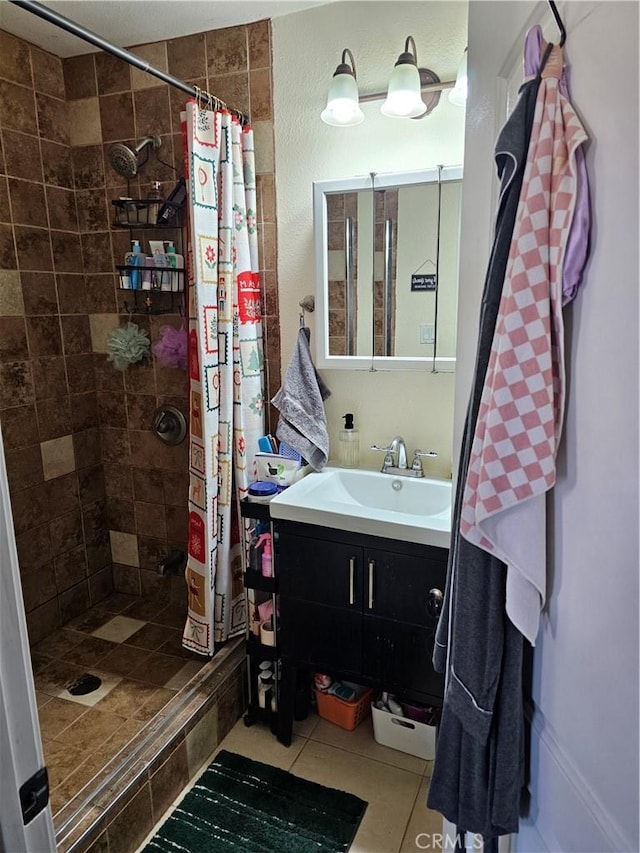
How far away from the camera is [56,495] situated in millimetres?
2393

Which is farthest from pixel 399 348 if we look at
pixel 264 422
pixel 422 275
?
pixel 264 422

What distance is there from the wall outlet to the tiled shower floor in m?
1.53

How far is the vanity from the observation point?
1.60 m

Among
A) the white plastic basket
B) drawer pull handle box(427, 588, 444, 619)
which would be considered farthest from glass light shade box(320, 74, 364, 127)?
the white plastic basket

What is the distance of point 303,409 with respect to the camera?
79.9 inches

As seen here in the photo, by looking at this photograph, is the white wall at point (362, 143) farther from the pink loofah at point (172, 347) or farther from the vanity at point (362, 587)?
the pink loofah at point (172, 347)

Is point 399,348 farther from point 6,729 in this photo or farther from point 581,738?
point 6,729

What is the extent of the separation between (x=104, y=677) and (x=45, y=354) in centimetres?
134

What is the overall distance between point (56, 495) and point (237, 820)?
1477 millimetres

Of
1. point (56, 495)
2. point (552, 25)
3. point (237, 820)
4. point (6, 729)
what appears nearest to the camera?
point (6, 729)

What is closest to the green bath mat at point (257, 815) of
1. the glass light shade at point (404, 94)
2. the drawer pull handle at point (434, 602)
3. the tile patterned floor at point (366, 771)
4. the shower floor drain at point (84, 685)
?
the tile patterned floor at point (366, 771)

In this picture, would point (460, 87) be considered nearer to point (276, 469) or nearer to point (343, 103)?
point (343, 103)

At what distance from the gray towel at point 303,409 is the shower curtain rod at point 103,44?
82cm

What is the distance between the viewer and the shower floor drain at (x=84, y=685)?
6.68 ft
